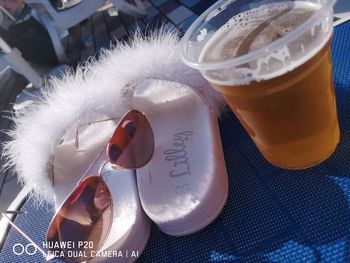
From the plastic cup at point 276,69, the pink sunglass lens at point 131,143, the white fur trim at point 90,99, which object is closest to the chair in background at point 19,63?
the white fur trim at point 90,99

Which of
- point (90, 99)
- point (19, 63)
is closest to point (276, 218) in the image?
point (90, 99)

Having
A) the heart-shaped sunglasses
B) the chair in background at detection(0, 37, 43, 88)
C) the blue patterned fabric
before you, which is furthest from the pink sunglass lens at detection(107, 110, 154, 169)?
the chair in background at detection(0, 37, 43, 88)

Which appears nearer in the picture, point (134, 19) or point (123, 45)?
point (123, 45)

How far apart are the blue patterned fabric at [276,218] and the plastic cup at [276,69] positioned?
23 mm

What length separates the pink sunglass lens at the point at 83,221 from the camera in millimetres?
481

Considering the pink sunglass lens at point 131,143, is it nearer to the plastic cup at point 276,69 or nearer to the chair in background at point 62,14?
the plastic cup at point 276,69

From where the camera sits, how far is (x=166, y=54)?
2.00 feet

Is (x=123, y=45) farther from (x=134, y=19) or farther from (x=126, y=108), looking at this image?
(x=134, y=19)

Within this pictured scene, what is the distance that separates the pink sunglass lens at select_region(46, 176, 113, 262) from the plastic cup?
0.23 m

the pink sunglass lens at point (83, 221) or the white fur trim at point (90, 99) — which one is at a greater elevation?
the white fur trim at point (90, 99)

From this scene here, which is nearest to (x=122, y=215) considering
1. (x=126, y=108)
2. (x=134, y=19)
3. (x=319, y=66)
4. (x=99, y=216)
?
(x=99, y=216)

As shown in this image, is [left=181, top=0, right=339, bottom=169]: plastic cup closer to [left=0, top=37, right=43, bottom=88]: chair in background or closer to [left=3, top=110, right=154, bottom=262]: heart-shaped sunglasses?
[left=3, top=110, right=154, bottom=262]: heart-shaped sunglasses

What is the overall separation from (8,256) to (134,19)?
1514 mm

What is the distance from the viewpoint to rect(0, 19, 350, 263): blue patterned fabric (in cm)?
41
